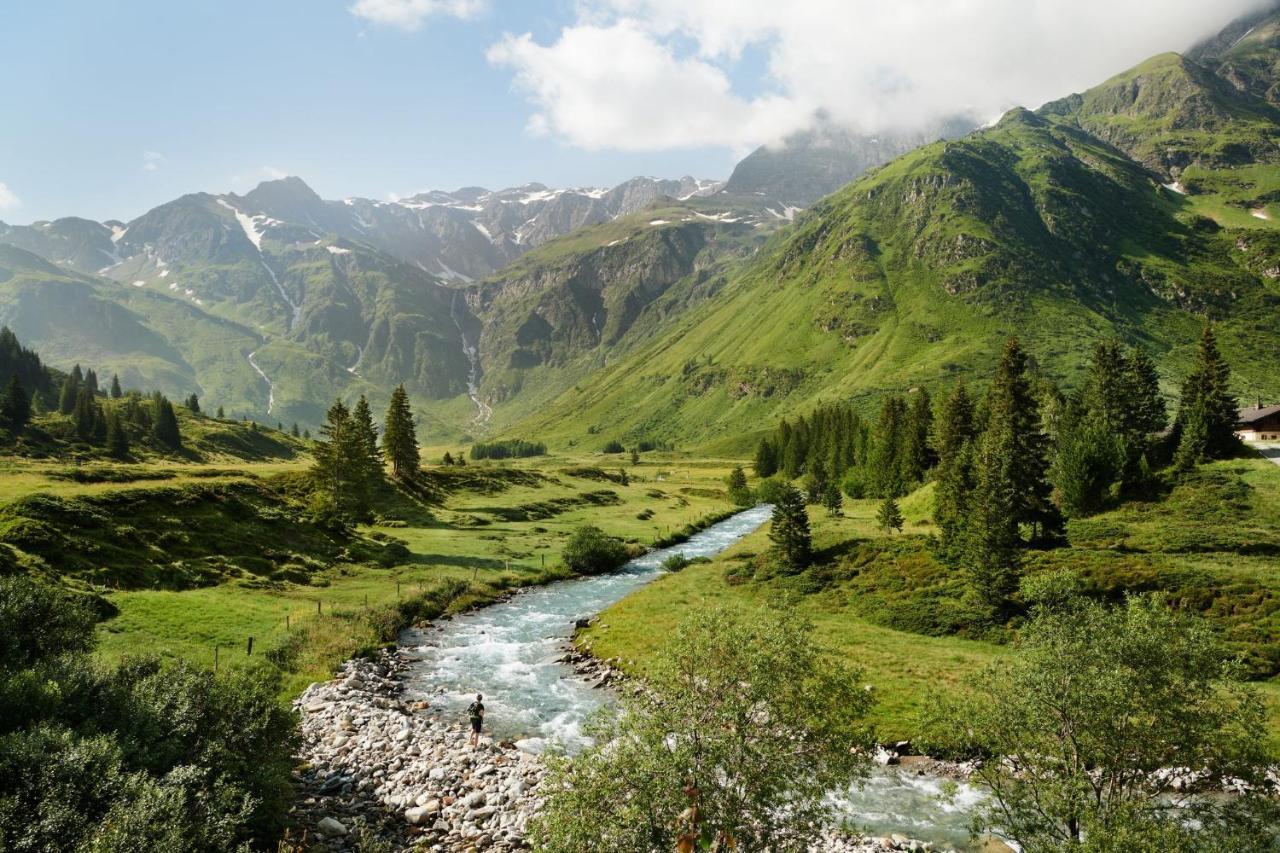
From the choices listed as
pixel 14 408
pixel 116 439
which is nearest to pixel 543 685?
pixel 116 439

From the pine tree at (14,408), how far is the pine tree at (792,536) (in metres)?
160

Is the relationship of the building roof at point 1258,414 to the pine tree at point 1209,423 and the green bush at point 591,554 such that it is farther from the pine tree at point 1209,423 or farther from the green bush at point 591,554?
the green bush at point 591,554

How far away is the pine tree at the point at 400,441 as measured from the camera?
119 m

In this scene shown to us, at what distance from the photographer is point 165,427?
17075cm

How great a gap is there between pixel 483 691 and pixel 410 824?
55.5 ft

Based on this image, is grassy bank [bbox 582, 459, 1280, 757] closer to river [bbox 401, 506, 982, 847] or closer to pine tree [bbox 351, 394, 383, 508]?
river [bbox 401, 506, 982, 847]

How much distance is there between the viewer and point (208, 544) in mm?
66438

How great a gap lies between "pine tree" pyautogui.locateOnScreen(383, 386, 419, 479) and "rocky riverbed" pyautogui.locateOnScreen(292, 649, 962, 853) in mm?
83508

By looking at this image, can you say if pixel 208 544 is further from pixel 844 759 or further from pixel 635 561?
pixel 844 759

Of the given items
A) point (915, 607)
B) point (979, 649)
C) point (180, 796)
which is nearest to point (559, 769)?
point (180, 796)

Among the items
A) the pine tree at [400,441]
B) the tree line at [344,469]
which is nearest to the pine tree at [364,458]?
the tree line at [344,469]

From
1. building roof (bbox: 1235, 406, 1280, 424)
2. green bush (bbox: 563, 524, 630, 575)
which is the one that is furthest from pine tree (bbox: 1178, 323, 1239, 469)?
green bush (bbox: 563, 524, 630, 575)

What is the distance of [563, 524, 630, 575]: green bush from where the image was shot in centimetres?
8600

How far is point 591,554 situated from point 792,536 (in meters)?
30.8
